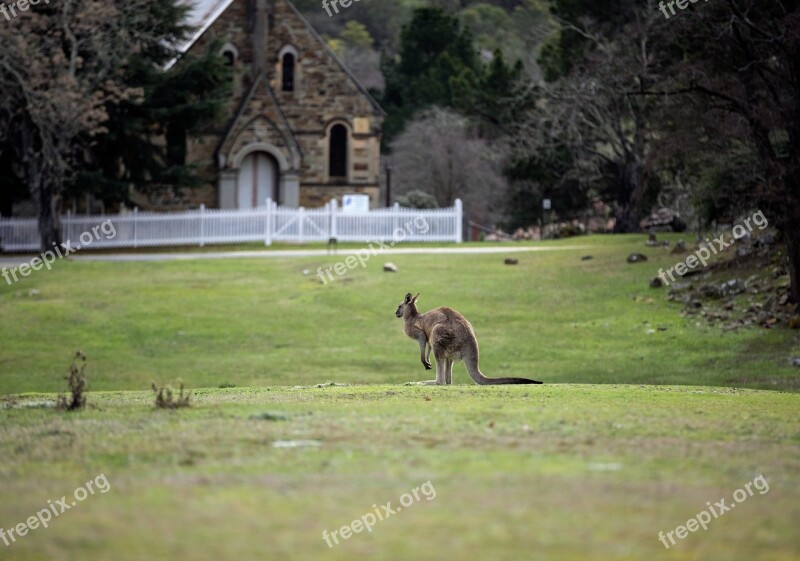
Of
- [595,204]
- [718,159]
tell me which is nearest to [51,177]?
[718,159]

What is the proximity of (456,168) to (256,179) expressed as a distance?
18.0 meters

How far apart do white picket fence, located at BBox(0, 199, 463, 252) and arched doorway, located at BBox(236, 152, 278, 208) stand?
23.7 ft

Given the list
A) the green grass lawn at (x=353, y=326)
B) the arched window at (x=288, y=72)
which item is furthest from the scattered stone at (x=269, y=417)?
the arched window at (x=288, y=72)

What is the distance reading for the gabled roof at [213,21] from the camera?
58.1m

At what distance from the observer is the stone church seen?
58.3m

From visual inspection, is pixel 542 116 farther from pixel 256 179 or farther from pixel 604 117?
pixel 256 179

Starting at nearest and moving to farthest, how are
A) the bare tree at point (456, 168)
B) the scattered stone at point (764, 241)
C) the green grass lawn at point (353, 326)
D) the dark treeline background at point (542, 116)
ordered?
1. the green grass lawn at point (353, 326)
2. the dark treeline background at point (542, 116)
3. the scattered stone at point (764, 241)
4. the bare tree at point (456, 168)

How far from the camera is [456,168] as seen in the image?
74188 millimetres

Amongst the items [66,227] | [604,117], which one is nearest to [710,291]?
[604,117]

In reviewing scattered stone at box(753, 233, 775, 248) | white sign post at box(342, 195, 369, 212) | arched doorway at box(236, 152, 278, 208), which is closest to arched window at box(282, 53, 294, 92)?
arched doorway at box(236, 152, 278, 208)

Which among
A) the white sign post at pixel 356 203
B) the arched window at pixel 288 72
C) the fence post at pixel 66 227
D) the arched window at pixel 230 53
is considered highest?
the arched window at pixel 230 53

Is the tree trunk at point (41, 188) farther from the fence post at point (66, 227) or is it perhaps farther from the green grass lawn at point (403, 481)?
the green grass lawn at point (403, 481)

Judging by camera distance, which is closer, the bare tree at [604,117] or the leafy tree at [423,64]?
the bare tree at [604,117]

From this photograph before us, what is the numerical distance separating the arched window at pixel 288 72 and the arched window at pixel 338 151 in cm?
293
